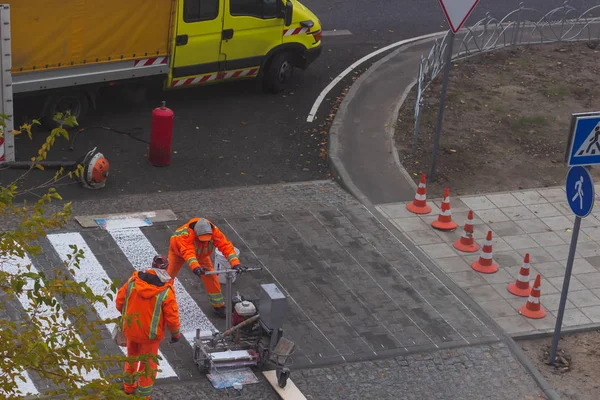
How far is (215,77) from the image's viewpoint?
1712 centimetres

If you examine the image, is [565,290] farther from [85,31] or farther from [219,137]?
[85,31]

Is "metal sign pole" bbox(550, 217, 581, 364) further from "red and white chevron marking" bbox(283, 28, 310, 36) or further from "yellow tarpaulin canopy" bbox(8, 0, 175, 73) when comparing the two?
"red and white chevron marking" bbox(283, 28, 310, 36)

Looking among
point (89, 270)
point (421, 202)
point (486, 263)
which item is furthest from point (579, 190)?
point (89, 270)

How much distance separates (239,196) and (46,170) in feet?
8.91

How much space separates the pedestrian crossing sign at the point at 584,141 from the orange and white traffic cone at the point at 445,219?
348 cm

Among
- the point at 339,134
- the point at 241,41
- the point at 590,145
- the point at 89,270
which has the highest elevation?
the point at 590,145

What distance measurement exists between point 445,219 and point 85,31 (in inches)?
228

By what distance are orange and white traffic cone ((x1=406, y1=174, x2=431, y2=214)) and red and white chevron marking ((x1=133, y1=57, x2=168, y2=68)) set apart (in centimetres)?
458

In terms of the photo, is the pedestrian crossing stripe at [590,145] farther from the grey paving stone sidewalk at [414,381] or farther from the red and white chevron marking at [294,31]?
the red and white chevron marking at [294,31]

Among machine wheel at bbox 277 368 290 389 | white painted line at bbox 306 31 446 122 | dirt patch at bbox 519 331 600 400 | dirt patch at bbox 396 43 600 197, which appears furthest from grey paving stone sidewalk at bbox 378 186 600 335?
white painted line at bbox 306 31 446 122

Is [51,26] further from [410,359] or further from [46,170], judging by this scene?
[410,359]

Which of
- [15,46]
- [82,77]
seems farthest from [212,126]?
[15,46]

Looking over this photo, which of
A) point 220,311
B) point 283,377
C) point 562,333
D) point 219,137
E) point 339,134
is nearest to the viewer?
point 283,377

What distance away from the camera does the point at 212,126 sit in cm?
1678
